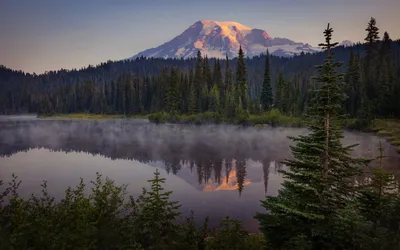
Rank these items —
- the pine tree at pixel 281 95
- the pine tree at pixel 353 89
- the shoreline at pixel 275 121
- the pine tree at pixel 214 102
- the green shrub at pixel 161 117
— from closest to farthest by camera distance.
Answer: the shoreline at pixel 275 121, the pine tree at pixel 353 89, the pine tree at pixel 281 95, the pine tree at pixel 214 102, the green shrub at pixel 161 117

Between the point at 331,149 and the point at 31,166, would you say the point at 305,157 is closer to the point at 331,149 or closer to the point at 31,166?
the point at 331,149

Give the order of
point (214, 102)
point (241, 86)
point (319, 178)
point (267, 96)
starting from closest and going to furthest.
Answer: point (319, 178), point (214, 102), point (267, 96), point (241, 86)

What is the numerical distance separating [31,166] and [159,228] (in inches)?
1158

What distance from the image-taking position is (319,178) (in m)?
10.6

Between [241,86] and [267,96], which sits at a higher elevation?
[241,86]

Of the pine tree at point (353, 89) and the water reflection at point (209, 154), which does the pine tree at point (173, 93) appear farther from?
the pine tree at point (353, 89)

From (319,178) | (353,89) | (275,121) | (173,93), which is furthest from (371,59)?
(319,178)

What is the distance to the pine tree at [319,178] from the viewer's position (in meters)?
10.2

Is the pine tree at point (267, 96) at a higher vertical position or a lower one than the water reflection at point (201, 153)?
higher

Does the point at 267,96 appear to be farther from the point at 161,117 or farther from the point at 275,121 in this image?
the point at 161,117

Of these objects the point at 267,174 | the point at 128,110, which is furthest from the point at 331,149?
the point at 128,110

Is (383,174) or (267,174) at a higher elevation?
(383,174)

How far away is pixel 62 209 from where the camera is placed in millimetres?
9773

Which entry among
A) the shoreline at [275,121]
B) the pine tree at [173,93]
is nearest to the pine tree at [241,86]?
the shoreline at [275,121]
